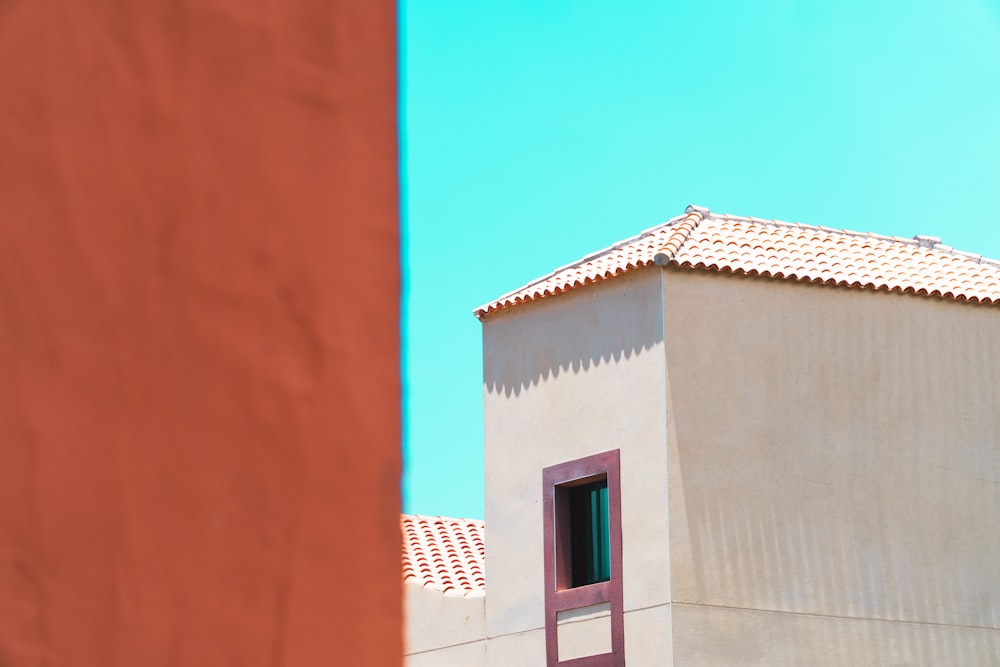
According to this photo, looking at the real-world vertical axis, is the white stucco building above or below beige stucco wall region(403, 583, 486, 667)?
above

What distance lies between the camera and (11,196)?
4.96 ft

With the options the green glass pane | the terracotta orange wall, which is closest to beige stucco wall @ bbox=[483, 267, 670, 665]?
the green glass pane

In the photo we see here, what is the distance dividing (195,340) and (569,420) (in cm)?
1397

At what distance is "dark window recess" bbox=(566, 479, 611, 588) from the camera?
15047 millimetres

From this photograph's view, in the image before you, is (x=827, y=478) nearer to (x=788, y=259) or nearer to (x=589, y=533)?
→ (x=788, y=259)

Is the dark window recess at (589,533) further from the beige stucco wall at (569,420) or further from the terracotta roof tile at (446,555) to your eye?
the terracotta roof tile at (446,555)

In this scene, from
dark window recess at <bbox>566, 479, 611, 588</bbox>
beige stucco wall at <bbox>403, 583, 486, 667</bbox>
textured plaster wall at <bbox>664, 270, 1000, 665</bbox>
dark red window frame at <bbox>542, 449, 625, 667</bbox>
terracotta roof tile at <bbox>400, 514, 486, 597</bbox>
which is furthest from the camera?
terracotta roof tile at <bbox>400, 514, 486, 597</bbox>

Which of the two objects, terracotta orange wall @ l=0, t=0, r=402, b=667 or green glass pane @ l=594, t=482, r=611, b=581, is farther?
green glass pane @ l=594, t=482, r=611, b=581

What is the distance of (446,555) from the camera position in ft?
58.7

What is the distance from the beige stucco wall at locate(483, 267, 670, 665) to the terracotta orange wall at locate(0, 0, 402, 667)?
12468mm

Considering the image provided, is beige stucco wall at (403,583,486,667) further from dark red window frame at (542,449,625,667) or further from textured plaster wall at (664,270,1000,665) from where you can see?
textured plaster wall at (664,270,1000,665)

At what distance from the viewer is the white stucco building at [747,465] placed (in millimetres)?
14148

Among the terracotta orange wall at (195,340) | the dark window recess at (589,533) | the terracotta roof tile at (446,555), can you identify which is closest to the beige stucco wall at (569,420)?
the dark window recess at (589,533)

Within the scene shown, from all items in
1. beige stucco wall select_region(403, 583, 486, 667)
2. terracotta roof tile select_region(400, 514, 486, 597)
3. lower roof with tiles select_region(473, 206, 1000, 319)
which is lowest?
beige stucco wall select_region(403, 583, 486, 667)
